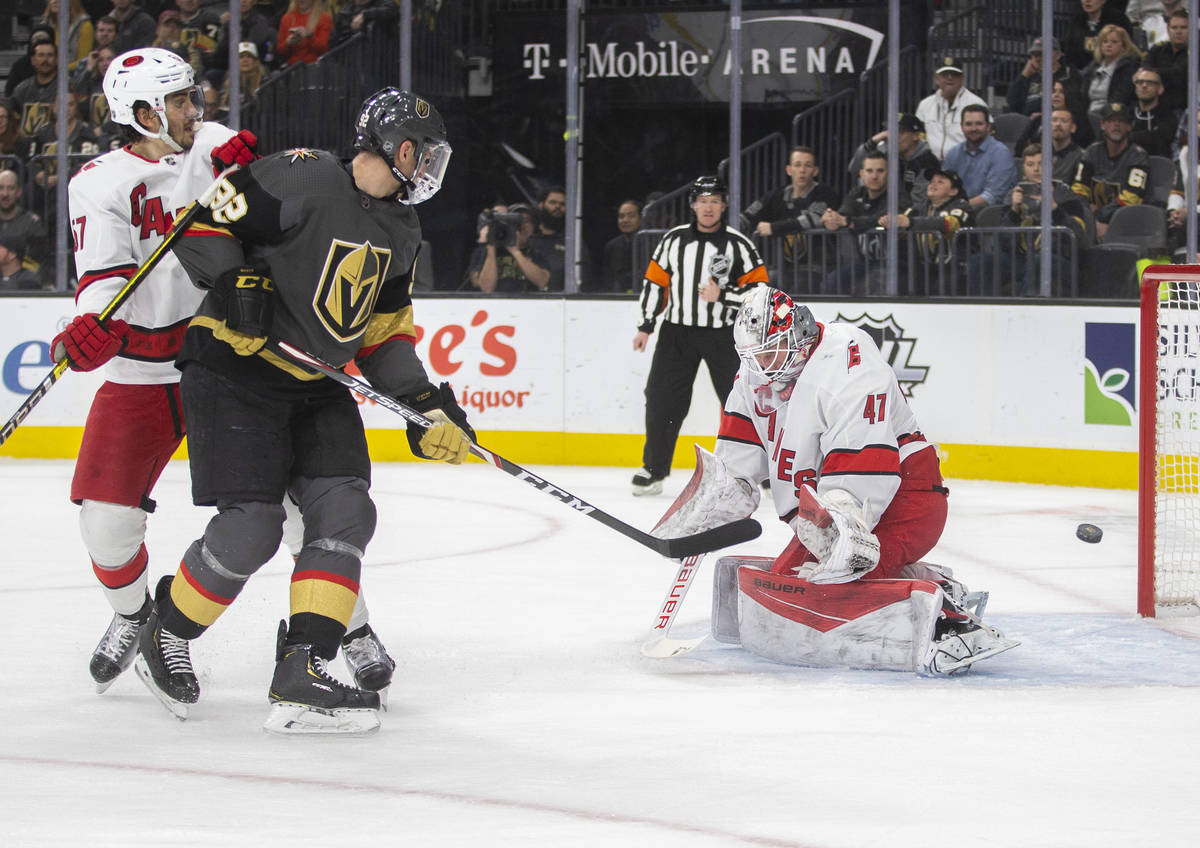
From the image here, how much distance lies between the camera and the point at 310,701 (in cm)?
277

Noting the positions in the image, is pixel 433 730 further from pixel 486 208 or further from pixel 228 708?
pixel 486 208

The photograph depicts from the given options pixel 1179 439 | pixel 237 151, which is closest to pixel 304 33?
pixel 1179 439

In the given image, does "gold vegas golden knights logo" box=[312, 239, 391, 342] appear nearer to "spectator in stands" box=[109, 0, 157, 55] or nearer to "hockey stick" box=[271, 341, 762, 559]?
"hockey stick" box=[271, 341, 762, 559]

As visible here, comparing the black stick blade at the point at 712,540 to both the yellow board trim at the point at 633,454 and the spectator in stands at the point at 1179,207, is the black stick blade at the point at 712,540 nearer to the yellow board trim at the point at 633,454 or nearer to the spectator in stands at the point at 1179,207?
the yellow board trim at the point at 633,454

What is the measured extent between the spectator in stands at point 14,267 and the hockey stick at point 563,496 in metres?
5.18

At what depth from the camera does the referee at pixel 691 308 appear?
→ 6.54 m

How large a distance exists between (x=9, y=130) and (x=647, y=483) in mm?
4193

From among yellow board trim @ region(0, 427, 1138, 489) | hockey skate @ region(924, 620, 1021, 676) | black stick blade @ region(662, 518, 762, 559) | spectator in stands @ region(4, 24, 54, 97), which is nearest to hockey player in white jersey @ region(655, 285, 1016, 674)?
hockey skate @ region(924, 620, 1021, 676)

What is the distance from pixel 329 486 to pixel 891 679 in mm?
1187

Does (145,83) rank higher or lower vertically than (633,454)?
higher

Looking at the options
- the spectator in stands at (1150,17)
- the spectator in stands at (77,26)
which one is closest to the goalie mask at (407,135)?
the spectator in stands at (1150,17)

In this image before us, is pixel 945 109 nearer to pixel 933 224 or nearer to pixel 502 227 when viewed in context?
Answer: pixel 933 224

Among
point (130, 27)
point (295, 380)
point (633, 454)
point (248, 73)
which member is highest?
point (130, 27)

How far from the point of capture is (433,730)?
289cm
